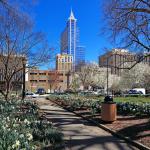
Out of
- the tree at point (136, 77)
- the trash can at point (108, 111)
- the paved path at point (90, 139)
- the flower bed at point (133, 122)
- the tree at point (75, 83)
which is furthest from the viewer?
the tree at point (136, 77)

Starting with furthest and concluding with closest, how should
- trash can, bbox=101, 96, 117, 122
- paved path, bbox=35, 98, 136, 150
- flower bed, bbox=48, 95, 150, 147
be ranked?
trash can, bbox=101, 96, 117, 122, flower bed, bbox=48, 95, 150, 147, paved path, bbox=35, 98, 136, 150

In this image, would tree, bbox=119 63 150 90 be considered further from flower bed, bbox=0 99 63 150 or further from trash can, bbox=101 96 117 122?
flower bed, bbox=0 99 63 150

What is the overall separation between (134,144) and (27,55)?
1890cm

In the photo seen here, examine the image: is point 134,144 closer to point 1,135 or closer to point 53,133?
point 53,133

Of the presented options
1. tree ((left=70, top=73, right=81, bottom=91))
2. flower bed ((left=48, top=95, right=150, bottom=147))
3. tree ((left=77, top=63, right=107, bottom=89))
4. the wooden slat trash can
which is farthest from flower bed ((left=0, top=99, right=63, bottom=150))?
tree ((left=77, top=63, right=107, bottom=89))

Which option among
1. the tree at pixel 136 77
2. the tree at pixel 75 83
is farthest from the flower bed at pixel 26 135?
the tree at pixel 136 77

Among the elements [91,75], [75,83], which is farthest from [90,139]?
[91,75]

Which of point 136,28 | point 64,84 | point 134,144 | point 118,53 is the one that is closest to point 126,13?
point 136,28

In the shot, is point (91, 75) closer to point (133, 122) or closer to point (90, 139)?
point (133, 122)

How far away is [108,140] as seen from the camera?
1317cm

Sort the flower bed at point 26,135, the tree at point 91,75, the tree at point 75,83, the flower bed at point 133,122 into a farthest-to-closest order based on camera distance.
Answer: the tree at point 91,75 < the tree at point 75,83 < the flower bed at point 133,122 < the flower bed at point 26,135

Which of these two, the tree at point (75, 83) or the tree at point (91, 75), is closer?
the tree at point (75, 83)

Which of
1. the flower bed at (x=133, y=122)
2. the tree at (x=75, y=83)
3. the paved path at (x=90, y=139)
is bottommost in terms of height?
the paved path at (x=90, y=139)

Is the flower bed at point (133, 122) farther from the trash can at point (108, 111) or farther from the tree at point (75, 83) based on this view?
the tree at point (75, 83)
